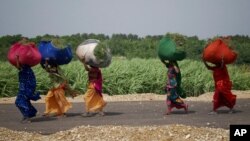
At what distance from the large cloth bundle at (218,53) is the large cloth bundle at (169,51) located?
0.64 meters

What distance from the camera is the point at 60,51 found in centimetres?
1550

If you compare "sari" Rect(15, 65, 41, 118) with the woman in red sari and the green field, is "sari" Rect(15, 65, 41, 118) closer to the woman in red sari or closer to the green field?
the woman in red sari

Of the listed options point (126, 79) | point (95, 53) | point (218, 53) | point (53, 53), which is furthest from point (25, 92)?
point (126, 79)

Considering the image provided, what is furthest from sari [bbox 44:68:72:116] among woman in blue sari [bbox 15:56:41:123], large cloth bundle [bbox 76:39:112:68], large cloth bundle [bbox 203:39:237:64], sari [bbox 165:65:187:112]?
large cloth bundle [bbox 203:39:237:64]

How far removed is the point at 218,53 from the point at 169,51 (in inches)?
50.2

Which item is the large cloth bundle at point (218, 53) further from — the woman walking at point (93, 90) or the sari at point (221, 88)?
the woman walking at point (93, 90)

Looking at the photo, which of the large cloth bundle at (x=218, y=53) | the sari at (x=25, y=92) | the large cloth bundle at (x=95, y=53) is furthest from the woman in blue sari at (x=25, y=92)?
the large cloth bundle at (x=218, y=53)

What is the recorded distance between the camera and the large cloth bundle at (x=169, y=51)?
15719mm

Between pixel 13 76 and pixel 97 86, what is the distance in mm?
7256

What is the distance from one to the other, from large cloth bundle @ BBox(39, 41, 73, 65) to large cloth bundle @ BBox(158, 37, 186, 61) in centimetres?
243

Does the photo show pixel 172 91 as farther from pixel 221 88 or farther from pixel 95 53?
pixel 95 53

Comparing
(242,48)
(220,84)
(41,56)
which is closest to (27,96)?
(41,56)

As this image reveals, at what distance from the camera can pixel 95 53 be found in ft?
51.7

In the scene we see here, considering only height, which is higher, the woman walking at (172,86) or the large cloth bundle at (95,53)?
the large cloth bundle at (95,53)
